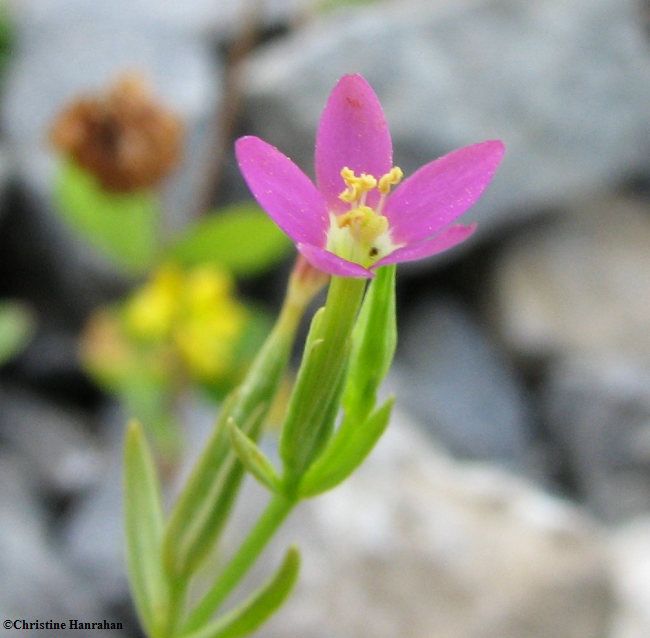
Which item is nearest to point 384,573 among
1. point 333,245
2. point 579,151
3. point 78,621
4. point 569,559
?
point 569,559

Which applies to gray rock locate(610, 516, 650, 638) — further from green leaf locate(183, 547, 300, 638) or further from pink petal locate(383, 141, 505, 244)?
pink petal locate(383, 141, 505, 244)

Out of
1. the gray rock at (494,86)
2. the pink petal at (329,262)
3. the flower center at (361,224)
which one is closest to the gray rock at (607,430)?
the gray rock at (494,86)

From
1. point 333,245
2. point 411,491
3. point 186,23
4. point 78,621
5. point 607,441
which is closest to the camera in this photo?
point 333,245

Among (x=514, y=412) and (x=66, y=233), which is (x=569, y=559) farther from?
(x=66, y=233)

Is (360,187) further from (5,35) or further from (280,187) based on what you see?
(5,35)

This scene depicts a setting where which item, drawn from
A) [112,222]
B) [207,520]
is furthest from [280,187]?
[112,222]

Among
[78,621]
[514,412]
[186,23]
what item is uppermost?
[186,23]
